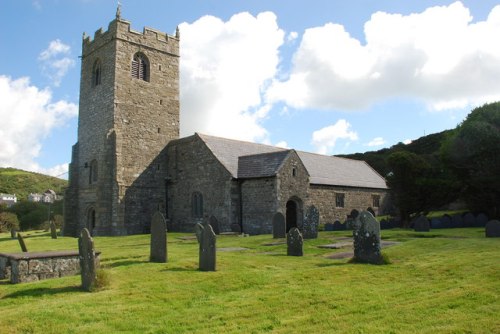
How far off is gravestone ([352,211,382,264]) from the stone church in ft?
40.8

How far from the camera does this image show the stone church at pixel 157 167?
83.4 ft

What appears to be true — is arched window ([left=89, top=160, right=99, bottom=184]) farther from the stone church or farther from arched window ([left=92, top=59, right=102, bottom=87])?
arched window ([left=92, top=59, right=102, bottom=87])

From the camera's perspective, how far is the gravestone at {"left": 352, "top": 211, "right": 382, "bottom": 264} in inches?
449

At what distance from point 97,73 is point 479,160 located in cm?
2750

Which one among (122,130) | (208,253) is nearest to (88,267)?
(208,253)

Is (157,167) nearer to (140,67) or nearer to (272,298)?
(140,67)

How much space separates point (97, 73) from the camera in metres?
31.0

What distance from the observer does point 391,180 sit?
1097 inches

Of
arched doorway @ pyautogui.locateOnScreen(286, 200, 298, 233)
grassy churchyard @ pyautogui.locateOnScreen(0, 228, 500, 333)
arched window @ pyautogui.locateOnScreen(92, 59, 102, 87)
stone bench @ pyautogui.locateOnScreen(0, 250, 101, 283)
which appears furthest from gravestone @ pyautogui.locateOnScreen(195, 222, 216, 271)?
arched window @ pyautogui.locateOnScreen(92, 59, 102, 87)

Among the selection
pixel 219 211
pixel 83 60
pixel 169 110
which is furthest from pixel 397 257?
pixel 83 60

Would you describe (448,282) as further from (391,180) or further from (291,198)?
(391,180)

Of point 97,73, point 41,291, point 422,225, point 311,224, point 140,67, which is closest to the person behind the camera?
point 41,291

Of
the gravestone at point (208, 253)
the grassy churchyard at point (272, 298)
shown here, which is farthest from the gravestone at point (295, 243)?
the gravestone at point (208, 253)

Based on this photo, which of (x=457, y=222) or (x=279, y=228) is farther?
(x=457, y=222)
